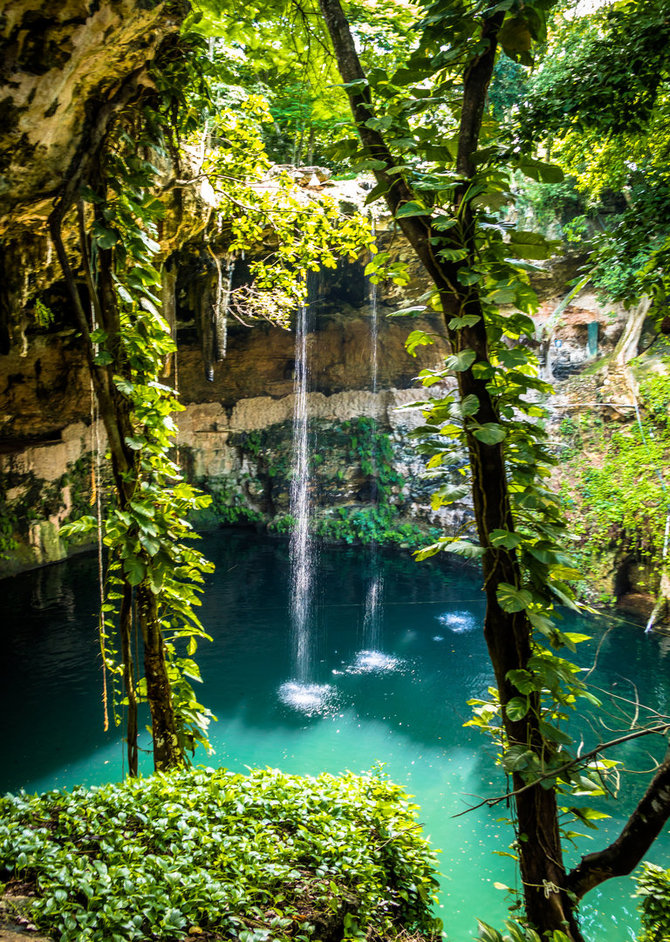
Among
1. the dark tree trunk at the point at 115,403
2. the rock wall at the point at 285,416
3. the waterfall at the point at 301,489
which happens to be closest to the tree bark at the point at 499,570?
the dark tree trunk at the point at 115,403

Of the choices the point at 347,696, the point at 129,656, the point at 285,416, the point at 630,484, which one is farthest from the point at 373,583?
the point at 129,656

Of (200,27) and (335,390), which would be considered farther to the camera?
(335,390)

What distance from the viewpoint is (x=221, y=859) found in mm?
1514

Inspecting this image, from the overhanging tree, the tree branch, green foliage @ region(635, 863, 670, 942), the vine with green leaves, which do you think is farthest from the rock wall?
the tree branch

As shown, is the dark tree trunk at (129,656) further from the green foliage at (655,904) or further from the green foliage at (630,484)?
the green foliage at (630,484)

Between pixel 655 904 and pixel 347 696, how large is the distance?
3.56 metres

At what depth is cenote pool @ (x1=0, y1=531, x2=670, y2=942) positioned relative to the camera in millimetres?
3488

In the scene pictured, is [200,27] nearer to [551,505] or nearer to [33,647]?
[551,505]

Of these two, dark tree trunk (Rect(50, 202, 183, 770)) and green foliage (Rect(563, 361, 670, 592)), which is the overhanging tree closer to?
dark tree trunk (Rect(50, 202, 183, 770))

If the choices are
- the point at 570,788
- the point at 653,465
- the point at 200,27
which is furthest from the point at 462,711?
the point at 200,27

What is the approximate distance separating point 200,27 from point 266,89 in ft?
16.0

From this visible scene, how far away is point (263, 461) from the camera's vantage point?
1101 centimetres

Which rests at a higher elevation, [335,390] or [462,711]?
[335,390]

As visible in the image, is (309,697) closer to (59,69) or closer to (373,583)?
(373,583)
